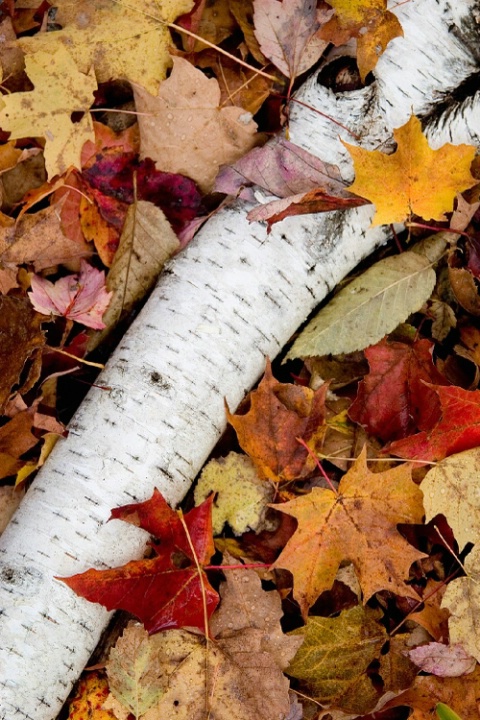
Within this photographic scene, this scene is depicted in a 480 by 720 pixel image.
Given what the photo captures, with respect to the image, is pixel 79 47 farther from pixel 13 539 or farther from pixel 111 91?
pixel 13 539

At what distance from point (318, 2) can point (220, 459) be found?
1.34m

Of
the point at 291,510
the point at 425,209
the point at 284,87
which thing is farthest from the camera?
the point at 284,87

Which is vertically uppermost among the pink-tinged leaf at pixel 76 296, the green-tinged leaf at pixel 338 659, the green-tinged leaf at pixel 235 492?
the pink-tinged leaf at pixel 76 296

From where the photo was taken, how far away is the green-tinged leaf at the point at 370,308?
175 cm

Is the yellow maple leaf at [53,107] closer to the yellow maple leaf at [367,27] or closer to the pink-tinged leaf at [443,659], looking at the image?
the yellow maple leaf at [367,27]

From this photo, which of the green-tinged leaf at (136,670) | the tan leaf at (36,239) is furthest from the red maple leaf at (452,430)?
the tan leaf at (36,239)

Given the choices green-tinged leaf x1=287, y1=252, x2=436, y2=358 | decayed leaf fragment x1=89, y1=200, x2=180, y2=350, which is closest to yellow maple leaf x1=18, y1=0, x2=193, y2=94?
decayed leaf fragment x1=89, y1=200, x2=180, y2=350

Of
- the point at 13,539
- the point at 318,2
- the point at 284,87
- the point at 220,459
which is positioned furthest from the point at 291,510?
the point at 318,2

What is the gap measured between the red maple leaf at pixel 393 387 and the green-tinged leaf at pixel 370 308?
0.08 meters

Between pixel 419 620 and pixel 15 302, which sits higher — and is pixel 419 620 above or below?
below

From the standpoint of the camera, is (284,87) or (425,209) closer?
(425,209)

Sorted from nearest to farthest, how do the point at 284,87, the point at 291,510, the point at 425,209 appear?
the point at 291,510
the point at 425,209
the point at 284,87

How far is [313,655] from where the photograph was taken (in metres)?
1.70

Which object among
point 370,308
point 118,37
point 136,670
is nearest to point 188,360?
point 370,308
